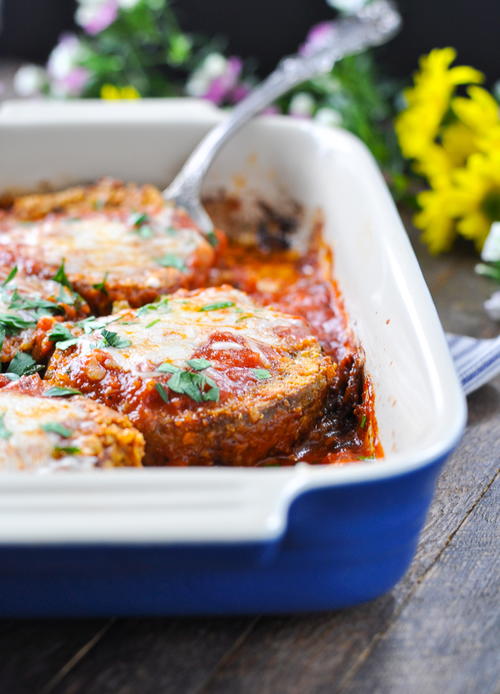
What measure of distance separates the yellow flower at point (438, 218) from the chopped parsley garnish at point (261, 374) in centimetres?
163

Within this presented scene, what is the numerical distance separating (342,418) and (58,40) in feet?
14.0

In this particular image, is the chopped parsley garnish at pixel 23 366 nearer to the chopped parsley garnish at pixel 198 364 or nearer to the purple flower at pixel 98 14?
the chopped parsley garnish at pixel 198 364

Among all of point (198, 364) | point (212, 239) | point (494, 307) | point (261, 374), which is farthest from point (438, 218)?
point (198, 364)

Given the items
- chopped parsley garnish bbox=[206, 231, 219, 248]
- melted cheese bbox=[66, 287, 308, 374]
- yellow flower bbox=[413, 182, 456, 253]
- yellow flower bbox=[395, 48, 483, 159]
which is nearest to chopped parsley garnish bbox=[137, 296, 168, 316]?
melted cheese bbox=[66, 287, 308, 374]

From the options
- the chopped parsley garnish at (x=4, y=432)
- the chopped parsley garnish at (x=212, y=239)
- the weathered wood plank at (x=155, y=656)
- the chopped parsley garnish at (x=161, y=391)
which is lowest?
the weathered wood plank at (x=155, y=656)

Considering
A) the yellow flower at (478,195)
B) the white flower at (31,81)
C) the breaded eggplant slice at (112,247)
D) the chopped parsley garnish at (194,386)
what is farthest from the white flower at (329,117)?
the chopped parsley garnish at (194,386)

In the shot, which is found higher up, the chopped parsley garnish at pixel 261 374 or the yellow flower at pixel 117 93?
the yellow flower at pixel 117 93

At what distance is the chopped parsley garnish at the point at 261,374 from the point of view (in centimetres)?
250

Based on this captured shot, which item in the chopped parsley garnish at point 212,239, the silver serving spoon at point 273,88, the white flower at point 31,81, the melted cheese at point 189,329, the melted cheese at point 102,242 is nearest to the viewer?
the melted cheese at point 189,329

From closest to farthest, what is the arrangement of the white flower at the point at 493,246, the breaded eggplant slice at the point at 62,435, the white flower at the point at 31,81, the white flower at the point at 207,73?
the breaded eggplant slice at the point at 62,435, the white flower at the point at 493,246, the white flower at the point at 207,73, the white flower at the point at 31,81

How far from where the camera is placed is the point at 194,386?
2.38m

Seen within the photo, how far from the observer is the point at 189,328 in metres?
2.60

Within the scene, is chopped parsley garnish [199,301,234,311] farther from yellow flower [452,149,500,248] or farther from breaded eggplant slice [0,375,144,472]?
yellow flower [452,149,500,248]

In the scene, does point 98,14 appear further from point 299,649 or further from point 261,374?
point 299,649
